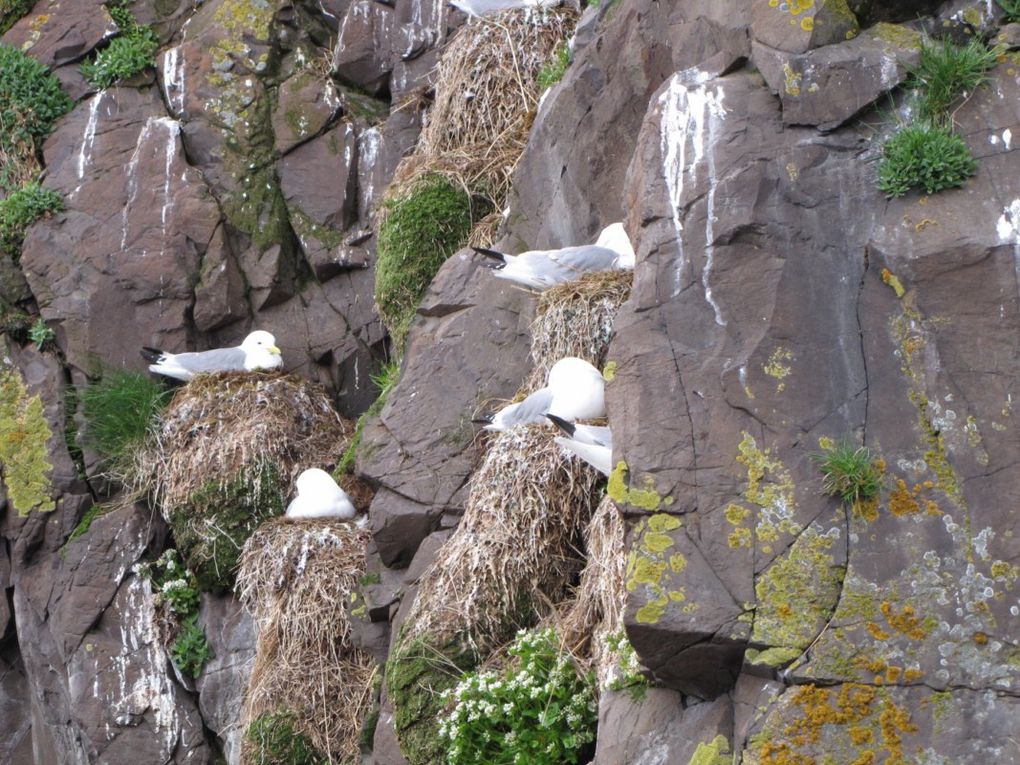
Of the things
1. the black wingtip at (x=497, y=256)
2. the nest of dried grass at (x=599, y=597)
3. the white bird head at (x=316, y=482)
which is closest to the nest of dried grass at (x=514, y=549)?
the nest of dried grass at (x=599, y=597)

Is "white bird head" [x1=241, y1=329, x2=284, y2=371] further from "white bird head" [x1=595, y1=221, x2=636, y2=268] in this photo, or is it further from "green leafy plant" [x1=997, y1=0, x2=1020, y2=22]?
"green leafy plant" [x1=997, y1=0, x2=1020, y2=22]

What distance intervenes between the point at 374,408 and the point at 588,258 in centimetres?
173

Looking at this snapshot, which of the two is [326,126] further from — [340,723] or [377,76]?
[340,723]

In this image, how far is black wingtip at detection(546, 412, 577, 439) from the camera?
603cm

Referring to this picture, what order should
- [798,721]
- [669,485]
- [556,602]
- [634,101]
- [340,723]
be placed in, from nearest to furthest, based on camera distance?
[798,721]
[669,485]
[556,602]
[634,101]
[340,723]

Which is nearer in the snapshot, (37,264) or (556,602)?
(556,602)

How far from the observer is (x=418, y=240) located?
876 cm

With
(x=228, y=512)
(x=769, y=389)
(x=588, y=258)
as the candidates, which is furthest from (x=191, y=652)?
(x=769, y=389)

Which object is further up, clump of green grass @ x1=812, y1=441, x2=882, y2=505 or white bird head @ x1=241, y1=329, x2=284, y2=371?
clump of green grass @ x1=812, y1=441, x2=882, y2=505

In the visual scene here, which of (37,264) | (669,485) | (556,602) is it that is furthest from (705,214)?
(37,264)

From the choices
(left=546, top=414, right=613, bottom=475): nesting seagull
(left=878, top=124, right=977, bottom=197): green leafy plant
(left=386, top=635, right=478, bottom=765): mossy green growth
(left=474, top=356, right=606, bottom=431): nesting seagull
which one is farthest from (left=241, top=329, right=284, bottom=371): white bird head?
(left=878, top=124, right=977, bottom=197): green leafy plant

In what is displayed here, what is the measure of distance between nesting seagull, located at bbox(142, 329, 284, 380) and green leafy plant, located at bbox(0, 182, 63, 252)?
147 cm

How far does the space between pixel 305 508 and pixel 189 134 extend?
10.5 feet

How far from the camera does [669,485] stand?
198 inches
